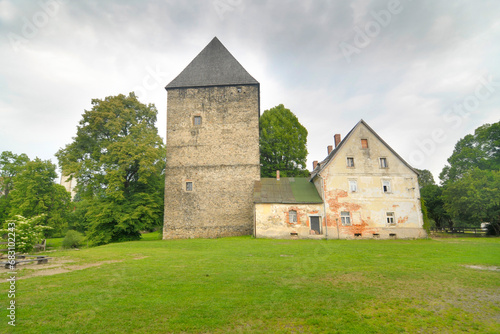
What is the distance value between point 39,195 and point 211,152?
1934cm

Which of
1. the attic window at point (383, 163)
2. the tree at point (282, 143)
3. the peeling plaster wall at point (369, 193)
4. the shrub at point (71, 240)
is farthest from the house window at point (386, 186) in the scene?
the shrub at point (71, 240)

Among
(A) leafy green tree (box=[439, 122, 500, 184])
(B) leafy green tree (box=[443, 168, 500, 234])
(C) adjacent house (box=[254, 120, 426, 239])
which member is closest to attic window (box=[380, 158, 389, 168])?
(C) adjacent house (box=[254, 120, 426, 239])

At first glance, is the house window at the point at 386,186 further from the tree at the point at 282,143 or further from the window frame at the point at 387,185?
the tree at the point at 282,143

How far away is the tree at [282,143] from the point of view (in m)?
34.1

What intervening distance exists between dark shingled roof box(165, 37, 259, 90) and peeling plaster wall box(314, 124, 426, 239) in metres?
11.5

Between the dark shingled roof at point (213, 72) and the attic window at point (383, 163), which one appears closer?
the attic window at point (383, 163)

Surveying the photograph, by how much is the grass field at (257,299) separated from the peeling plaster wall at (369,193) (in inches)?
493

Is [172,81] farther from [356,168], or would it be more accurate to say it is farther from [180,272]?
[180,272]

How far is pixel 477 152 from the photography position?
1307 inches

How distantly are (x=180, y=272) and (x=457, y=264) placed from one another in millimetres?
10172

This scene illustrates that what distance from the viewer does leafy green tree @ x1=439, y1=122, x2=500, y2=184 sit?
3175cm

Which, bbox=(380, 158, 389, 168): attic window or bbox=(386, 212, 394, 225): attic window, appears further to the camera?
bbox=(380, 158, 389, 168): attic window

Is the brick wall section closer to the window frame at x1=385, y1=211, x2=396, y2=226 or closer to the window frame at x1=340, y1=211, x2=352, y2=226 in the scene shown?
the window frame at x1=340, y1=211, x2=352, y2=226

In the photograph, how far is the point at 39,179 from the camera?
28.9m
